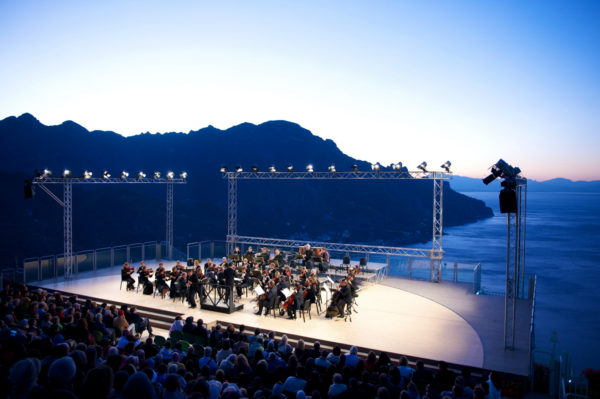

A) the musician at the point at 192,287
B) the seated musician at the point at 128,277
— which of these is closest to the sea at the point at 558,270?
the musician at the point at 192,287

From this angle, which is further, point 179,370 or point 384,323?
point 384,323

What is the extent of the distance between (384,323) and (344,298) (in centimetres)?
130

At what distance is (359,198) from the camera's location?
382ft

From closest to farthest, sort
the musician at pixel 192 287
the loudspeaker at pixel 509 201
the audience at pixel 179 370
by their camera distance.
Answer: the audience at pixel 179 370 < the loudspeaker at pixel 509 201 < the musician at pixel 192 287

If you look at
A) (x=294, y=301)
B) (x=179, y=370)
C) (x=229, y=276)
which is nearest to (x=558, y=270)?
(x=294, y=301)

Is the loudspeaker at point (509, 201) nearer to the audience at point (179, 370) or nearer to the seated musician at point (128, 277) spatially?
the audience at point (179, 370)

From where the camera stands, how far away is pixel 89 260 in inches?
718

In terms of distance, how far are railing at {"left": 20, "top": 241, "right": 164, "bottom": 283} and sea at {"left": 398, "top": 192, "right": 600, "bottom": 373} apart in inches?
592

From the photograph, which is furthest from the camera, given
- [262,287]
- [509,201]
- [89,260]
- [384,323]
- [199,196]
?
[199,196]

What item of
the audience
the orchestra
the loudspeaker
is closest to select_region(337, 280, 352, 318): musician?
the orchestra

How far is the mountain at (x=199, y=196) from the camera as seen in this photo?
77.1 meters

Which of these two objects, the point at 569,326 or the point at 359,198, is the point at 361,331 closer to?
the point at 569,326

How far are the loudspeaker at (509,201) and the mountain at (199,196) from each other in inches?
2913

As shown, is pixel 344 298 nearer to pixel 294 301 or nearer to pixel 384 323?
pixel 384 323
